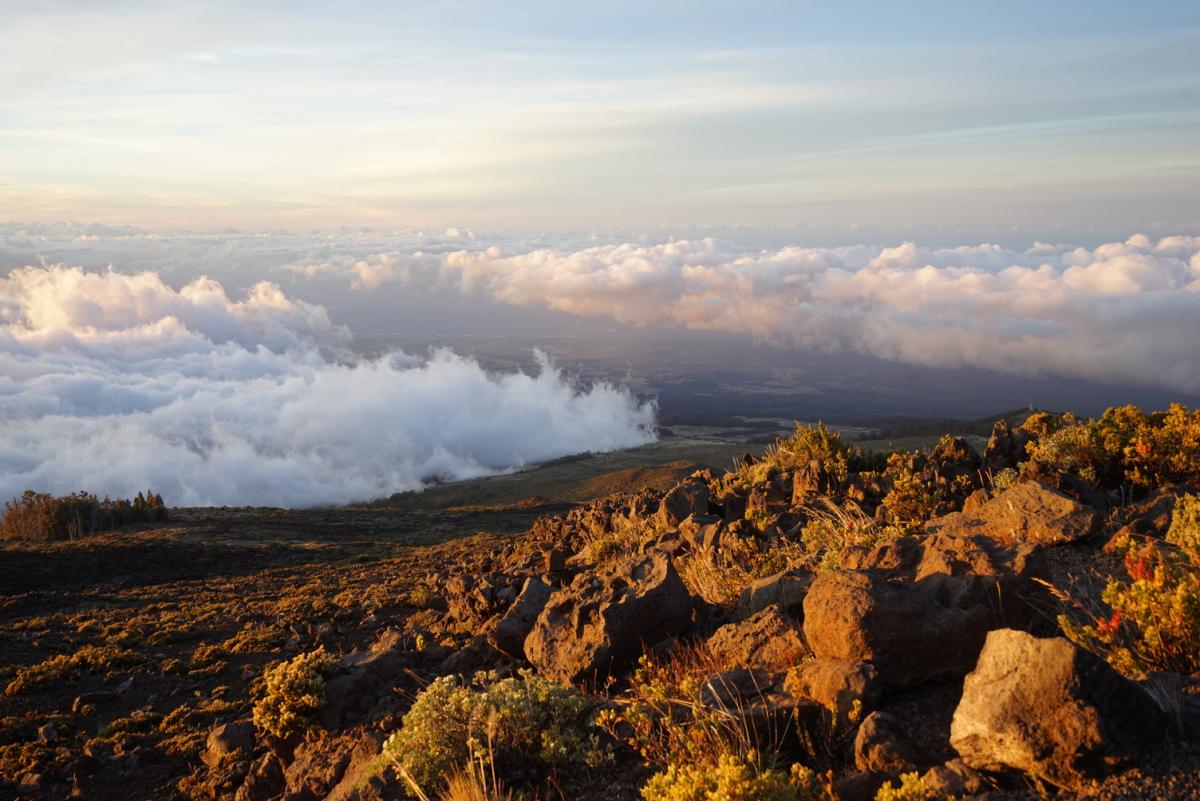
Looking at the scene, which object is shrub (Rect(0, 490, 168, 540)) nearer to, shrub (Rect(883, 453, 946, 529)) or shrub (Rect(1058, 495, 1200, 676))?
shrub (Rect(883, 453, 946, 529))

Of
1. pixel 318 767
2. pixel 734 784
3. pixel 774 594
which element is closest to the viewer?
pixel 734 784

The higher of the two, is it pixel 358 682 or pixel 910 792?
pixel 910 792

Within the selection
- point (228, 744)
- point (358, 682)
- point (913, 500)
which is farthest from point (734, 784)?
point (913, 500)

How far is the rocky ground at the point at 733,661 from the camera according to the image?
11.8ft

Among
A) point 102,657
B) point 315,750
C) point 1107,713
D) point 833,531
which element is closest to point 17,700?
point 102,657

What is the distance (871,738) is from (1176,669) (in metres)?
1.88

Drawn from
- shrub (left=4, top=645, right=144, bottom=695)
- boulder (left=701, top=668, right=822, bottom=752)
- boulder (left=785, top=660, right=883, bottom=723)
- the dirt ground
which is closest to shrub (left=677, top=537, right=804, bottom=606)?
boulder (left=701, top=668, right=822, bottom=752)

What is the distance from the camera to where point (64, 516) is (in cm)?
3494

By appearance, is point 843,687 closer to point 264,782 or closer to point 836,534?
point 836,534

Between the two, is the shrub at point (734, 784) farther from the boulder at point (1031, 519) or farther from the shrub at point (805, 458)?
the shrub at point (805, 458)

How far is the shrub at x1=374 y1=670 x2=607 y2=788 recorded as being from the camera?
491 centimetres

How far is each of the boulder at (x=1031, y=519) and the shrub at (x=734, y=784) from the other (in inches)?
126

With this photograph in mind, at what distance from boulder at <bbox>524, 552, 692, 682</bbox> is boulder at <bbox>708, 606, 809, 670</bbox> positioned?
759mm

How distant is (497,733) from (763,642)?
1.99 meters
